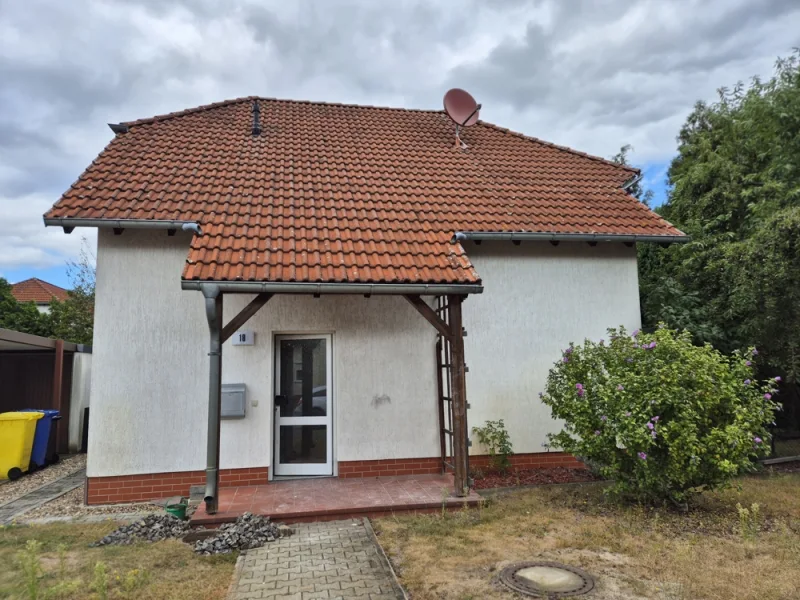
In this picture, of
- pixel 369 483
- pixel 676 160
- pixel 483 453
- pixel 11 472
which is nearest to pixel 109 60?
pixel 11 472

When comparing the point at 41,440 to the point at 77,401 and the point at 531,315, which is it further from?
the point at 531,315

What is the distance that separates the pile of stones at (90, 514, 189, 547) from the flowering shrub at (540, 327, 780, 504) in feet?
15.6

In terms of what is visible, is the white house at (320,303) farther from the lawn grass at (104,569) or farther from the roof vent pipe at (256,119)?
the lawn grass at (104,569)

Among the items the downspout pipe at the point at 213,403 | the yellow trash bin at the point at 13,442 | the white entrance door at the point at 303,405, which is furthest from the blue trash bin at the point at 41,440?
the downspout pipe at the point at 213,403

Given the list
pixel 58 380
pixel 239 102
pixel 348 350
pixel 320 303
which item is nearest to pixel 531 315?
pixel 348 350

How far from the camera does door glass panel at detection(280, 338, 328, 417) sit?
7.19m

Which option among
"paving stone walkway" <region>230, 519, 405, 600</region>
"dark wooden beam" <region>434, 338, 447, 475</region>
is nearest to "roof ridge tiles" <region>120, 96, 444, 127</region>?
"dark wooden beam" <region>434, 338, 447, 475</region>

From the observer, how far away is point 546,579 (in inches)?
151

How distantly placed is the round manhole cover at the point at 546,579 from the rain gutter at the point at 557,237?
430 cm

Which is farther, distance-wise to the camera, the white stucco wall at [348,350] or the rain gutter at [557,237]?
the rain gutter at [557,237]

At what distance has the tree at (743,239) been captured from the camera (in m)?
7.71

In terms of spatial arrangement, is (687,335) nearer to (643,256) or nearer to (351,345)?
(351,345)

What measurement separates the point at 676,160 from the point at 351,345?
54.3 feet

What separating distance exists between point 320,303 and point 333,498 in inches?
108
